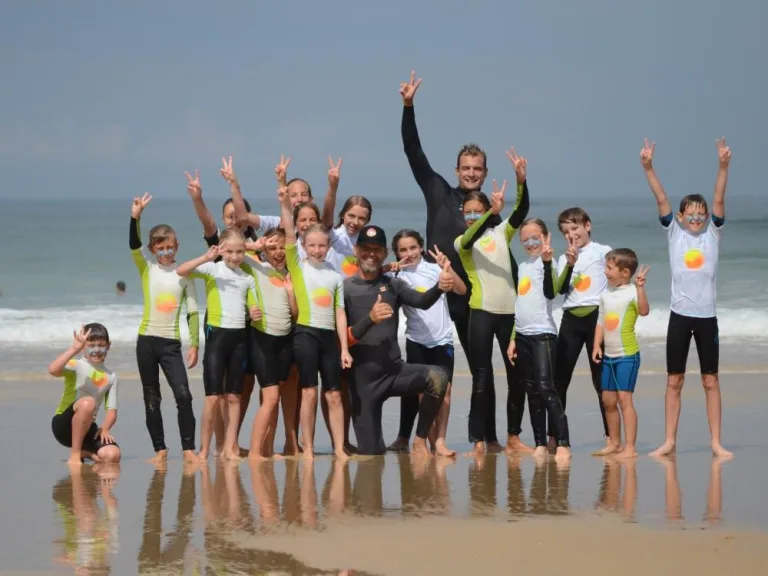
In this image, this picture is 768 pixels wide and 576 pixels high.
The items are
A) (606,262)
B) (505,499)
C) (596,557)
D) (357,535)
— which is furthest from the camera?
(606,262)

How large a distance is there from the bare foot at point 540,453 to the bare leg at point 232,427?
6.98 ft

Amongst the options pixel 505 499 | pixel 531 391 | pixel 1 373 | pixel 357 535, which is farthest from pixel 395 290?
pixel 1 373

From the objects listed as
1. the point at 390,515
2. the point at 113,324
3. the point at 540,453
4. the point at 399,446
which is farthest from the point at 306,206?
the point at 113,324

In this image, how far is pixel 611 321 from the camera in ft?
30.1

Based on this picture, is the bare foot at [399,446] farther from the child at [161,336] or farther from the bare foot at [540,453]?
the child at [161,336]

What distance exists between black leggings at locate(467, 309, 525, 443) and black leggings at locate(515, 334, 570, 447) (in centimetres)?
15

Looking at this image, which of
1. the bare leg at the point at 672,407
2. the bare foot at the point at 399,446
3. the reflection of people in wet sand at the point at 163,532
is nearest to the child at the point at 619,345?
the bare leg at the point at 672,407

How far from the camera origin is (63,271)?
34.2 m

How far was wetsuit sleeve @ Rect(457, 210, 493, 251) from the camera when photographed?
354 inches

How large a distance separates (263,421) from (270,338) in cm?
60

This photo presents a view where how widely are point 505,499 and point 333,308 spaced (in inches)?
82.6

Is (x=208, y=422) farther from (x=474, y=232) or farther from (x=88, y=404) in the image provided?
(x=474, y=232)

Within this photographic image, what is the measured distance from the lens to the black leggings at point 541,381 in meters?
9.11

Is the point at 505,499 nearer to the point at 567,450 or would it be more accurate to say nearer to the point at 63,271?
the point at 567,450
